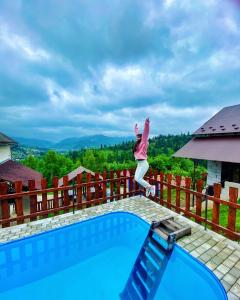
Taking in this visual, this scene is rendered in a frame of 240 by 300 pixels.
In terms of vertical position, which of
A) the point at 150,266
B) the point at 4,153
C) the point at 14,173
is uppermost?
the point at 4,153

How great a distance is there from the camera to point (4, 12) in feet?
18.6

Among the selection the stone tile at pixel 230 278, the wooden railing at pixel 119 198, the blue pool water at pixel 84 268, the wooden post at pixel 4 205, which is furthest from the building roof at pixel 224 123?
the wooden post at pixel 4 205

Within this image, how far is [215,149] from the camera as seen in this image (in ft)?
32.9

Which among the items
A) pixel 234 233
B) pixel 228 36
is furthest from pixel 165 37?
pixel 234 233

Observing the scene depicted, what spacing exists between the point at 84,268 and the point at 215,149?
29.7 feet

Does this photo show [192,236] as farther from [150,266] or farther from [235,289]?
[150,266]

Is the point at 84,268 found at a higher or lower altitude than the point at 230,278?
lower

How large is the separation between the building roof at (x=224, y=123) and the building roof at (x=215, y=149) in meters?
0.38

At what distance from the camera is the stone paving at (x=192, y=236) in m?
2.98

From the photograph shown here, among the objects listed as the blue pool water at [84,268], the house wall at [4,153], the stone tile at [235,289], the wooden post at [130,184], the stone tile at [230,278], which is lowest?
the blue pool water at [84,268]

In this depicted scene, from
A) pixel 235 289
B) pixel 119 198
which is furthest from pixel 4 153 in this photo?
pixel 235 289

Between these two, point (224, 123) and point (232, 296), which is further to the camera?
point (224, 123)

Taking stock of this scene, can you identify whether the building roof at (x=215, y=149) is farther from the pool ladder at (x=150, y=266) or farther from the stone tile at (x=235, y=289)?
the pool ladder at (x=150, y=266)

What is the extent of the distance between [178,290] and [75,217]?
3158 millimetres
